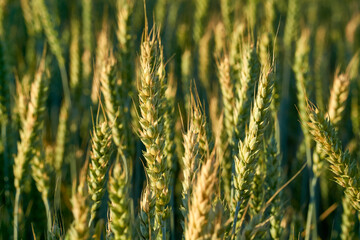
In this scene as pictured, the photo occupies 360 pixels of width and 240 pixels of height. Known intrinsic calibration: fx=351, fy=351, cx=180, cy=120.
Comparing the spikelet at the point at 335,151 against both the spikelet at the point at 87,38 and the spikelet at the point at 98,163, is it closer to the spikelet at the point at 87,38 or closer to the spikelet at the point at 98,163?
the spikelet at the point at 98,163

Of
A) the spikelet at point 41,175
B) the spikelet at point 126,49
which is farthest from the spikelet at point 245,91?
the spikelet at point 41,175

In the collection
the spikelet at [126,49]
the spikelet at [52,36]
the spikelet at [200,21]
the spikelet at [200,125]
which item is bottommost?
the spikelet at [200,125]

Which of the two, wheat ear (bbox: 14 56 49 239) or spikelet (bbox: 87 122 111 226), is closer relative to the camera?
spikelet (bbox: 87 122 111 226)

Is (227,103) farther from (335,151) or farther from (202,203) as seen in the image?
(202,203)

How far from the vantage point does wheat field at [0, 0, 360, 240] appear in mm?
1024

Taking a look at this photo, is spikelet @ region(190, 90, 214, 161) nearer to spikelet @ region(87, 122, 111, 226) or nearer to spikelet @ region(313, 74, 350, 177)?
spikelet @ region(87, 122, 111, 226)

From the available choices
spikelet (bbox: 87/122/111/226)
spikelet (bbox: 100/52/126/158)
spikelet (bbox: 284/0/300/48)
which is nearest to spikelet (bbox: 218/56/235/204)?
spikelet (bbox: 100/52/126/158)

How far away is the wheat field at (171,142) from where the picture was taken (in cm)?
102

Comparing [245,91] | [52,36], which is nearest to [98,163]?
[245,91]

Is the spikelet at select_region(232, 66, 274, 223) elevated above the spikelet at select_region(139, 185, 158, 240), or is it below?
above

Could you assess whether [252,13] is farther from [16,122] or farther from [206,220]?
[206,220]

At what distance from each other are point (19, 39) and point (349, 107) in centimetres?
286

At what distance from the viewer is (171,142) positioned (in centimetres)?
145

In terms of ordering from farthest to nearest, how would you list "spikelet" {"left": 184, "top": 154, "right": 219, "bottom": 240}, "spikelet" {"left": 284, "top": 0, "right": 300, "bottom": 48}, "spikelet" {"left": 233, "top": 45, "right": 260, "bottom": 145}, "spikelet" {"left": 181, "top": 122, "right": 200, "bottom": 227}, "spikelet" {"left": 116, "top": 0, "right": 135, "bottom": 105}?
"spikelet" {"left": 284, "top": 0, "right": 300, "bottom": 48}, "spikelet" {"left": 116, "top": 0, "right": 135, "bottom": 105}, "spikelet" {"left": 233, "top": 45, "right": 260, "bottom": 145}, "spikelet" {"left": 181, "top": 122, "right": 200, "bottom": 227}, "spikelet" {"left": 184, "top": 154, "right": 219, "bottom": 240}
